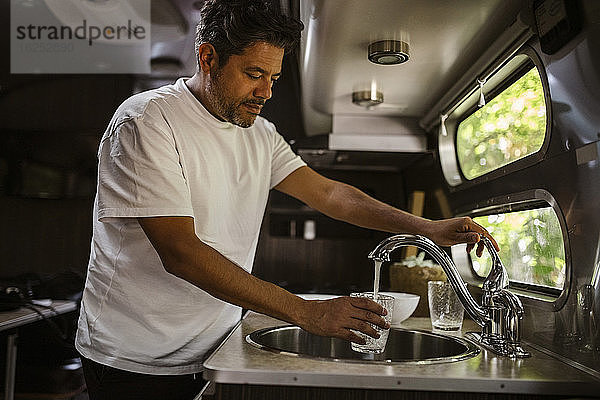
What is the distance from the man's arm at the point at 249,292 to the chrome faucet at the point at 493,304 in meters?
0.18

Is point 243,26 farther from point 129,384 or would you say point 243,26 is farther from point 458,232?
point 129,384

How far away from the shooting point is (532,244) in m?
1.64

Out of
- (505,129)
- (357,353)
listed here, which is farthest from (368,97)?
(357,353)

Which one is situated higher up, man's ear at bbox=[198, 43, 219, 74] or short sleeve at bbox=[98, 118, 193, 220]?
man's ear at bbox=[198, 43, 219, 74]

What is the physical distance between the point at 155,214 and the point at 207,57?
0.46 metres

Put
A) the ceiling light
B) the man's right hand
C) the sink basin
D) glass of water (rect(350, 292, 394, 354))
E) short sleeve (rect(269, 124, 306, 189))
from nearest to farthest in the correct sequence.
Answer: the man's right hand, glass of water (rect(350, 292, 394, 354)), the sink basin, short sleeve (rect(269, 124, 306, 189)), the ceiling light

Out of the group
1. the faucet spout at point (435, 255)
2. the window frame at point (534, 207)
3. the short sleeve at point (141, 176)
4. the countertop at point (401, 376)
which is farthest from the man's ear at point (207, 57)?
the window frame at point (534, 207)

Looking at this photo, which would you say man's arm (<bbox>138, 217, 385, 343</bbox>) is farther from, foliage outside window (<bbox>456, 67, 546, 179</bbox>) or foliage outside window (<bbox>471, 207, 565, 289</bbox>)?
foliage outside window (<bbox>456, 67, 546, 179</bbox>)

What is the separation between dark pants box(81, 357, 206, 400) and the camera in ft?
4.57

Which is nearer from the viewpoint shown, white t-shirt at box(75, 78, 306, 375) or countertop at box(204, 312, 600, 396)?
countertop at box(204, 312, 600, 396)

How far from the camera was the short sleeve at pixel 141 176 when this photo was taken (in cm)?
125

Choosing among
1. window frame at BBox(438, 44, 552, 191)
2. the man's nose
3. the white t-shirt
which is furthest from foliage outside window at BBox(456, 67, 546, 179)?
the white t-shirt

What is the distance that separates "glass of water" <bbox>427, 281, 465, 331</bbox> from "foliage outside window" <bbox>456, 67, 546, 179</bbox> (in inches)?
17.2

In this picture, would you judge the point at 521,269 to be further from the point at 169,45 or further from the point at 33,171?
the point at 33,171
